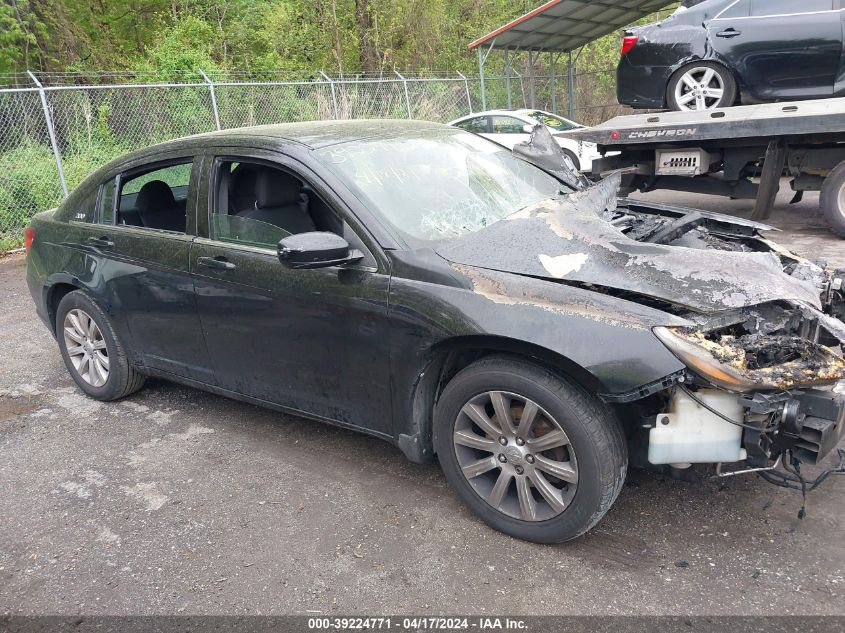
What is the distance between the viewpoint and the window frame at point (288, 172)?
3.12 m

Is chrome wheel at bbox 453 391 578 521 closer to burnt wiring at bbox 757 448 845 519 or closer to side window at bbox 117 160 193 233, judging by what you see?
burnt wiring at bbox 757 448 845 519

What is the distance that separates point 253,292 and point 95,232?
1.49 meters

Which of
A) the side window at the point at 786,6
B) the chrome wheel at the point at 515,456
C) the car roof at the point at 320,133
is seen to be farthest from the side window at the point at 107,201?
the side window at the point at 786,6

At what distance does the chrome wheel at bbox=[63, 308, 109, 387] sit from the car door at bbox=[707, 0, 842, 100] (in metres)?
7.52

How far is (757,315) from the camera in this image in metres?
2.68

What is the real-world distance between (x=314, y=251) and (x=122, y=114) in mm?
10442

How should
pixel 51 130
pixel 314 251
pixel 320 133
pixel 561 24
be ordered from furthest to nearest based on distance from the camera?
pixel 561 24 → pixel 51 130 → pixel 320 133 → pixel 314 251

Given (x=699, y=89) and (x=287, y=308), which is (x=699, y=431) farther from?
(x=699, y=89)

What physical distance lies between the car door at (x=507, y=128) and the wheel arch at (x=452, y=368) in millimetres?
10064

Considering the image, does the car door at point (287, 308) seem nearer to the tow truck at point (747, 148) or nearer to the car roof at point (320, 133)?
the car roof at point (320, 133)

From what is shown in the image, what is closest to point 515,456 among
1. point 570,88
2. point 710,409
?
point 710,409

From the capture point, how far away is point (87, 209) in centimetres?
443

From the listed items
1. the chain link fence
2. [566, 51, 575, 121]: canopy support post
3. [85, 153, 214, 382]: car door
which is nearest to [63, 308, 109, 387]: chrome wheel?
[85, 153, 214, 382]: car door

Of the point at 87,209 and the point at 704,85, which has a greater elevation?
the point at 704,85
